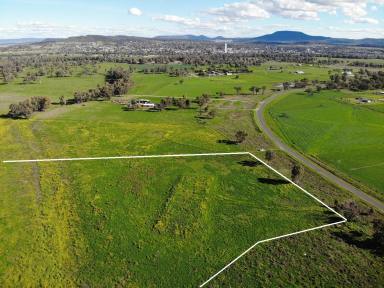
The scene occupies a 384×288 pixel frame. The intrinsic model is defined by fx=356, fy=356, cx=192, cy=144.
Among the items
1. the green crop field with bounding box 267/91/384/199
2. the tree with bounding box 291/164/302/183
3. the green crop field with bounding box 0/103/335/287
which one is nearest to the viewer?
the green crop field with bounding box 0/103/335/287

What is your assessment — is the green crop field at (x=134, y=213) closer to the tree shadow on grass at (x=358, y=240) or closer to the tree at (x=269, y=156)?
the tree at (x=269, y=156)

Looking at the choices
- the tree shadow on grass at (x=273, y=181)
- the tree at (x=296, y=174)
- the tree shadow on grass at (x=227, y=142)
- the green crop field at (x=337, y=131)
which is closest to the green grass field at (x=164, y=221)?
the tree shadow on grass at (x=273, y=181)

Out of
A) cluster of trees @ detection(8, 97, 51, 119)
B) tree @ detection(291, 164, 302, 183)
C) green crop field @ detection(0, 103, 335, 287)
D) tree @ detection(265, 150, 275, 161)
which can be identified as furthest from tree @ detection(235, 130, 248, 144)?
cluster of trees @ detection(8, 97, 51, 119)

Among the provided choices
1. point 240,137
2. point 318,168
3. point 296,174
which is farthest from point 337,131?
point 296,174

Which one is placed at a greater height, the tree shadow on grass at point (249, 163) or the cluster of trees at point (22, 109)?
the cluster of trees at point (22, 109)

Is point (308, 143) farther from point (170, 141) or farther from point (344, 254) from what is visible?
point (344, 254)

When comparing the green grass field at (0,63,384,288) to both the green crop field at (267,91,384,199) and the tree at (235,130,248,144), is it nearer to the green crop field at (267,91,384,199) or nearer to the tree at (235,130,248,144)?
the tree at (235,130,248,144)
